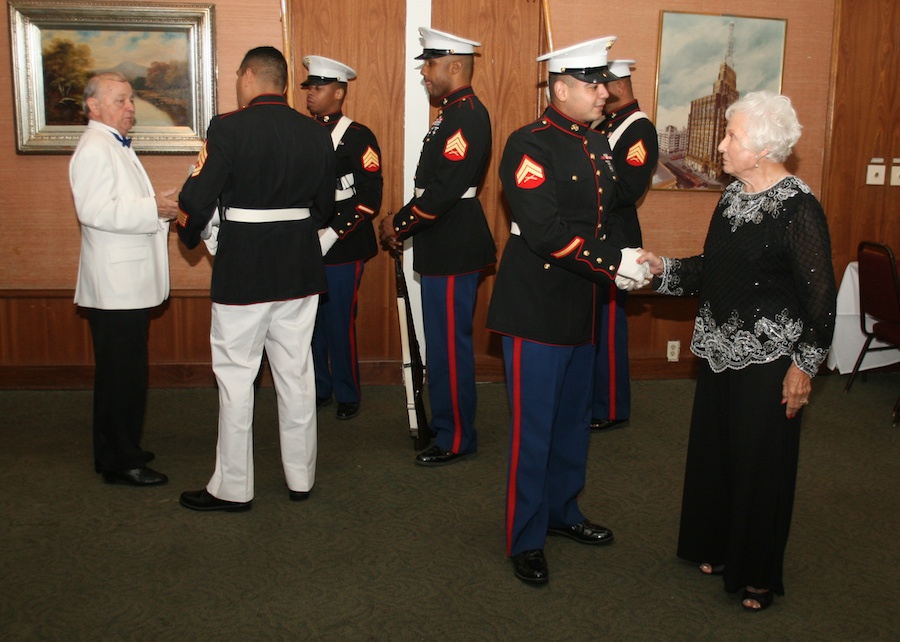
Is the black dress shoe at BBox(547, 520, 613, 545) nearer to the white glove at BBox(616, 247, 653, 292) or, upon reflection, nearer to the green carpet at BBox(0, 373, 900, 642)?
the green carpet at BBox(0, 373, 900, 642)

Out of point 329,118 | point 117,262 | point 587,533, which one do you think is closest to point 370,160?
point 329,118

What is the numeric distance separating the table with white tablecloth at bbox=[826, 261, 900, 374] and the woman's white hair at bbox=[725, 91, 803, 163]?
348 cm

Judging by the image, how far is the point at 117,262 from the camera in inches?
136

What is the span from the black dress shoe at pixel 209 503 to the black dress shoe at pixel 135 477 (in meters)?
0.28

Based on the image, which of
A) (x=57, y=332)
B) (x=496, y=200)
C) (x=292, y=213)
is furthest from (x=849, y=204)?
(x=57, y=332)

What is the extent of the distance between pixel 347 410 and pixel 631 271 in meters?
2.37

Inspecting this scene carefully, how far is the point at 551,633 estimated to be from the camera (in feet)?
Result: 8.39

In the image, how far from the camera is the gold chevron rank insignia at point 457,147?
363 centimetres

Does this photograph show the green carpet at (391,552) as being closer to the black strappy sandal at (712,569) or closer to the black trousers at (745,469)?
the black strappy sandal at (712,569)

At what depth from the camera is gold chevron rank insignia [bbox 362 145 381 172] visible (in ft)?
14.3

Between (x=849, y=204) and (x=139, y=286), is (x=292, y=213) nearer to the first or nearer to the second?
(x=139, y=286)

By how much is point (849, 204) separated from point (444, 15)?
9.64 feet

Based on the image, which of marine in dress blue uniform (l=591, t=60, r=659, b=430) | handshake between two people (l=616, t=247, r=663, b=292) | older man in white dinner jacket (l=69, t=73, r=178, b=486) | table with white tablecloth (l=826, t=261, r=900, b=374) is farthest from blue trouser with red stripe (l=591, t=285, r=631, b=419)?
older man in white dinner jacket (l=69, t=73, r=178, b=486)

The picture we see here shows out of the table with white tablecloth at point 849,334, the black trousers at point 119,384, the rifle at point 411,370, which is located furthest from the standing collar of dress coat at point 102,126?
the table with white tablecloth at point 849,334
